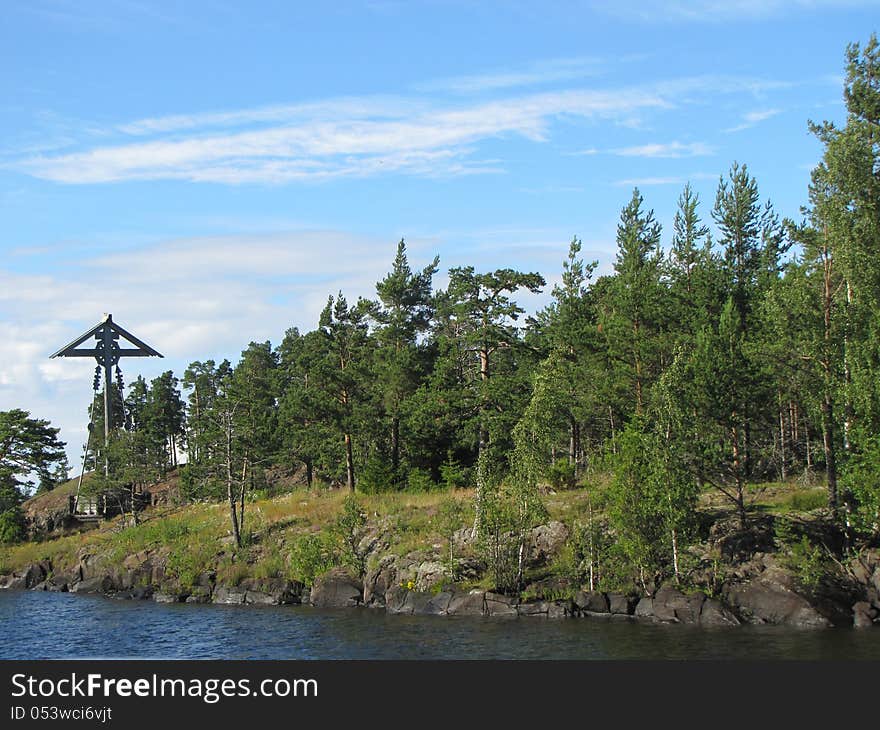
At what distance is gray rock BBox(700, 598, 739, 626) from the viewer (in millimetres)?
38969

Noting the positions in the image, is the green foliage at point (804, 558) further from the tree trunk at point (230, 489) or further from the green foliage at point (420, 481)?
the tree trunk at point (230, 489)

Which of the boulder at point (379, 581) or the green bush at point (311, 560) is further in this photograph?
the green bush at point (311, 560)

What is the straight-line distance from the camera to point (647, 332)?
177ft

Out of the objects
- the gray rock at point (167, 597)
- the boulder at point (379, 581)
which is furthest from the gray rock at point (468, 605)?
the gray rock at point (167, 597)

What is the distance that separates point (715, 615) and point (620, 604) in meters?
4.56

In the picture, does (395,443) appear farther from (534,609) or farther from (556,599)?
(534,609)

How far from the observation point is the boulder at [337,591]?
49312mm

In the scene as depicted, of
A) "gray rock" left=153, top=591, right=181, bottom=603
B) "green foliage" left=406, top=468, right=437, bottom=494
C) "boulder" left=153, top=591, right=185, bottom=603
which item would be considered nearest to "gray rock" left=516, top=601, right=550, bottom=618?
"green foliage" left=406, top=468, right=437, bottom=494

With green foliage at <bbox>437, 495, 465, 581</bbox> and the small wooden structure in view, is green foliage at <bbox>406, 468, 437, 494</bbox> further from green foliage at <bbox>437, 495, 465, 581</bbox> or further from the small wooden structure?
the small wooden structure

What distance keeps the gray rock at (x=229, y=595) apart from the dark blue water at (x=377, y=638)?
348cm

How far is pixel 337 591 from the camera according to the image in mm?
49781

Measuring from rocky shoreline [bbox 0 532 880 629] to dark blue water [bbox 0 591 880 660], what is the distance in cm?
125

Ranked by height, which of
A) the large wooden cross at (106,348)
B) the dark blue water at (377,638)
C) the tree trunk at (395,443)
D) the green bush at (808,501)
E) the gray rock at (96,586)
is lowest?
the gray rock at (96,586)

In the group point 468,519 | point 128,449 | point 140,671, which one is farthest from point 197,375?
point 140,671
